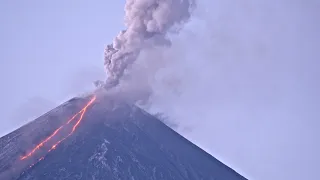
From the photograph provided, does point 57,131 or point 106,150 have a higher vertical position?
point 106,150

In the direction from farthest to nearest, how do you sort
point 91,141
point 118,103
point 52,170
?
point 118,103 < point 91,141 < point 52,170

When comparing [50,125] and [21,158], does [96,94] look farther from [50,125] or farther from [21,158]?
[21,158]

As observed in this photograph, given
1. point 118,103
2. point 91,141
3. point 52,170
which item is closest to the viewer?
point 52,170

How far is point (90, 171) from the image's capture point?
60.8m

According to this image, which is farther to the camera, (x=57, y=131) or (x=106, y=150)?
(x=57, y=131)

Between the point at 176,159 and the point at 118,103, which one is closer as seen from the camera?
the point at 176,159

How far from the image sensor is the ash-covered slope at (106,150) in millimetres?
60344

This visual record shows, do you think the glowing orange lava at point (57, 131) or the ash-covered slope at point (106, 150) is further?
the glowing orange lava at point (57, 131)

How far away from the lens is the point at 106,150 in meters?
64.9

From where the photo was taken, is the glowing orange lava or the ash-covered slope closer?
the ash-covered slope

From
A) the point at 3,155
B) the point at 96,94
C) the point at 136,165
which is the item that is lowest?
the point at 3,155

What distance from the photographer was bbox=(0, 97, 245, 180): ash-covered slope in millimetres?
60344

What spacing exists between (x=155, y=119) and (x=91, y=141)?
9496 mm

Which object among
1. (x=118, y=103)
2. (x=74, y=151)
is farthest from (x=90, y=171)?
(x=118, y=103)
